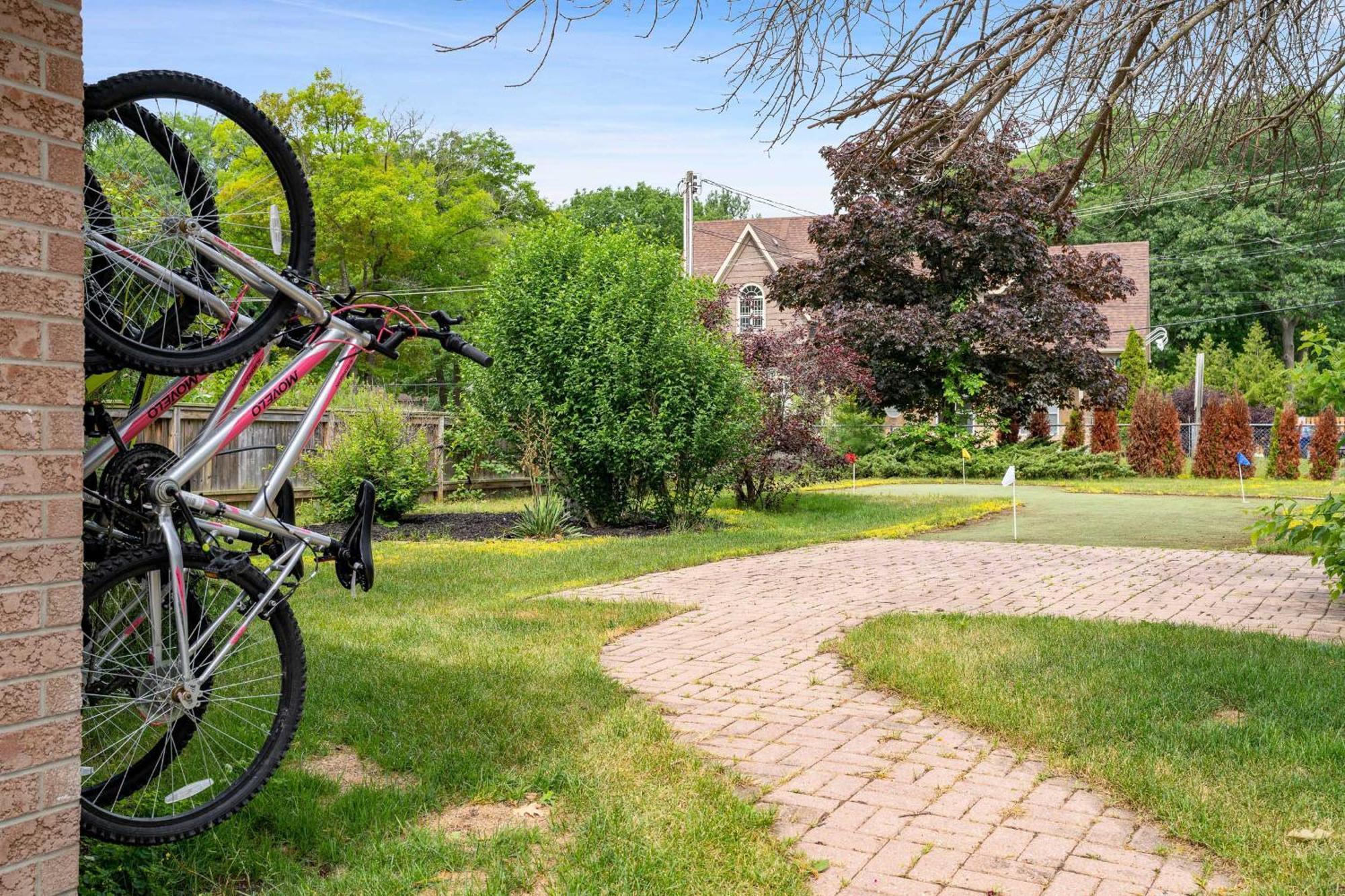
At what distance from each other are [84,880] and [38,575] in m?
1.12

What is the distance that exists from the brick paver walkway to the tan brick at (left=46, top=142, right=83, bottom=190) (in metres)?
2.73

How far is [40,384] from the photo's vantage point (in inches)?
99.1

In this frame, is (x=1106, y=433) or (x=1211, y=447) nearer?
(x=1211, y=447)

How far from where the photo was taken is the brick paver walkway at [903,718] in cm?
331

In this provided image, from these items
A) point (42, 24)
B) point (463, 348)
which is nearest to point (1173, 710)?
point (463, 348)

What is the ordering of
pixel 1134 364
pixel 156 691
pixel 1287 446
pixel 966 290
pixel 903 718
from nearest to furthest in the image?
pixel 156 691 → pixel 903 718 → pixel 1287 446 → pixel 966 290 → pixel 1134 364

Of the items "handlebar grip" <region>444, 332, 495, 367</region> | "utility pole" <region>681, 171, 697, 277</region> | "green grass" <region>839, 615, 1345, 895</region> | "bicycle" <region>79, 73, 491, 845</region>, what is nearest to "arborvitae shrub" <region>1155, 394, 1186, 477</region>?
"utility pole" <region>681, 171, 697, 277</region>

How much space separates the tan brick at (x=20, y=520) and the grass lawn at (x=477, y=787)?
3.97ft

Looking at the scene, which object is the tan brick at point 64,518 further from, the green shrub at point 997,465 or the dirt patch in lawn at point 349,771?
the green shrub at point 997,465

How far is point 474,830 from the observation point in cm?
350

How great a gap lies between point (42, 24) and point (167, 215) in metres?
0.70

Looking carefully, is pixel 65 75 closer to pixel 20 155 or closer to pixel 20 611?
pixel 20 155

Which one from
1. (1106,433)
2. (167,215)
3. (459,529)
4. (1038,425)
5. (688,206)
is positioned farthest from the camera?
→ (1038,425)

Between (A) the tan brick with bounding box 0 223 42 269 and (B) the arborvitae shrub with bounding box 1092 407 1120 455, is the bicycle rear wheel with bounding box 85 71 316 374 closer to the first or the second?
(A) the tan brick with bounding box 0 223 42 269
